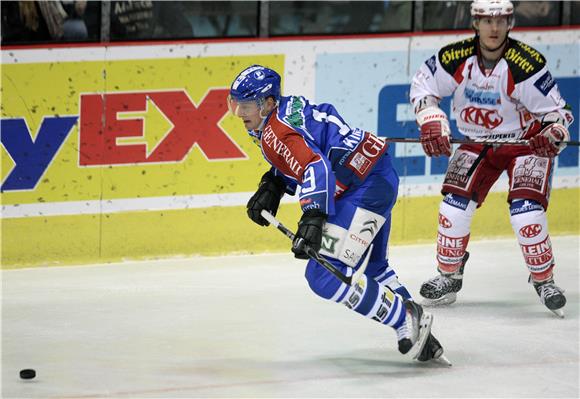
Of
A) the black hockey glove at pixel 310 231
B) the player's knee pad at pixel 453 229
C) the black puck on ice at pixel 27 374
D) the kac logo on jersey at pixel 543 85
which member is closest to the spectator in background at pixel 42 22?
the player's knee pad at pixel 453 229

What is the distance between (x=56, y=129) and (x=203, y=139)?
77 cm

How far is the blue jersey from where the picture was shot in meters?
4.30

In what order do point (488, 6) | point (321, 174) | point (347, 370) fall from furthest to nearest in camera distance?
1. point (488, 6)
2. point (347, 370)
3. point (321, 174)

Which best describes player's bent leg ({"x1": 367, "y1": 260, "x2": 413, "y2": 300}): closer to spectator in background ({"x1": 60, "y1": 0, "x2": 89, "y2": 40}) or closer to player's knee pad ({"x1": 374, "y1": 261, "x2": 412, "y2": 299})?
player's knee pad ({"x1": 374, "y1": 261, "x2": 412, "y2": 299})

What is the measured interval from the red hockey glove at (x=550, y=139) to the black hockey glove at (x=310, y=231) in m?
1.45

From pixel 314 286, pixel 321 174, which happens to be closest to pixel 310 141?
pixel 321 174

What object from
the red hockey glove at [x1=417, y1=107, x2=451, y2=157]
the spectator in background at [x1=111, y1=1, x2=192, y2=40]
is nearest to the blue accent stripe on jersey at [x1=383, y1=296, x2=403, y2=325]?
the red hockey glove at [x1=417, y1=107, x2=451, y2=157]

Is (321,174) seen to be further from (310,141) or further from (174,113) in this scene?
(174,113)

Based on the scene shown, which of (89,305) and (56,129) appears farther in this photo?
(56,129)

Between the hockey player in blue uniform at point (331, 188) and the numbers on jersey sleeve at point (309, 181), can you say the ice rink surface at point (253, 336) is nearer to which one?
the hockey player in blue uniform at point (331, 188)

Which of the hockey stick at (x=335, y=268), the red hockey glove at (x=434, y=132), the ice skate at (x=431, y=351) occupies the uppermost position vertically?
the red hockey glove at (x=434, y=132)

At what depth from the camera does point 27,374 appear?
4.47 meters

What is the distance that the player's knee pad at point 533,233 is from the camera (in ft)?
17.9

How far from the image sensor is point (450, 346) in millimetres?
5027
